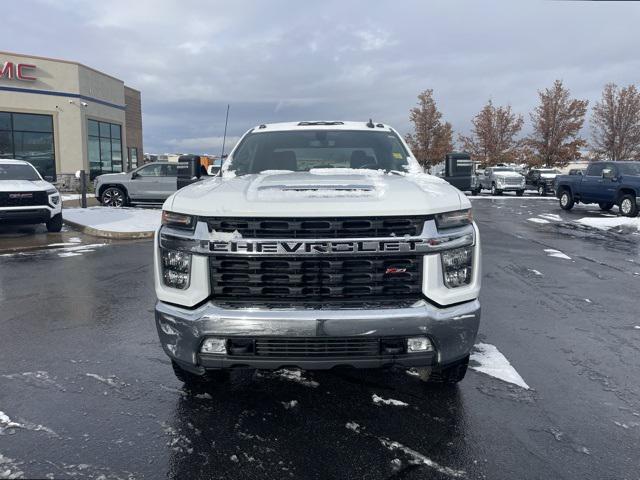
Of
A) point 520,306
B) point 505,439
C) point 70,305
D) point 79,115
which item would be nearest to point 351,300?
point 505,439

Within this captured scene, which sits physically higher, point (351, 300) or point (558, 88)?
point (558, 88)

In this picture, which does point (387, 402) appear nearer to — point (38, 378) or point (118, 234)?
point (38, 378)

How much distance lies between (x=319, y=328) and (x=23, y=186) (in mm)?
10799

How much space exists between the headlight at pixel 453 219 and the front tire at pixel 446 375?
95cm

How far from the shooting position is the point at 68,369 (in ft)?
12.9

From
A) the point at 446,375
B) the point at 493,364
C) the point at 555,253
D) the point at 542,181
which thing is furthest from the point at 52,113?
the point at 542,181

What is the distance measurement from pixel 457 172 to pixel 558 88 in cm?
4558

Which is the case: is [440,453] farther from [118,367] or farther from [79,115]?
[79,115]

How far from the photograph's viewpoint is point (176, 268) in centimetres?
303

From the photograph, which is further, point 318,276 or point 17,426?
point 17,426

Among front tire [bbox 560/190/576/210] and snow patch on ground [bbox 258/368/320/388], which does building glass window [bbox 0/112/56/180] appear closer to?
front tire [bbox 560/190/576/210]

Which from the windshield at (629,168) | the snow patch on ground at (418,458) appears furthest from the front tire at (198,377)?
the windshield at (629,168)

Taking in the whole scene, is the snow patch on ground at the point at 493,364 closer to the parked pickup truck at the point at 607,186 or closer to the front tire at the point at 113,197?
the parked pickup truck at the point at 607,186

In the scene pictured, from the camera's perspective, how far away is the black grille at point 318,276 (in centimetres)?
288
